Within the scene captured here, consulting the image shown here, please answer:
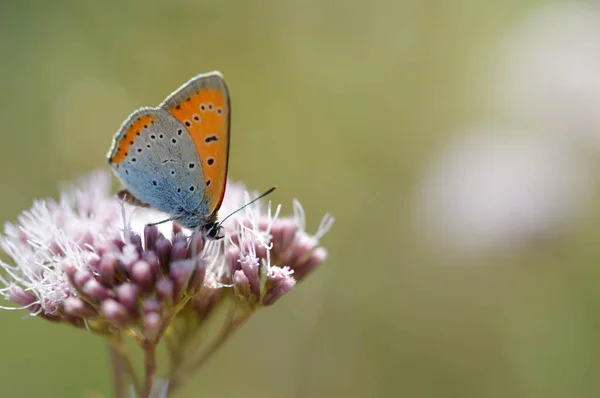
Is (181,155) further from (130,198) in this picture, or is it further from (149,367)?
(149,367)

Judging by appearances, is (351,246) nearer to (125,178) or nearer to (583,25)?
(125,178)

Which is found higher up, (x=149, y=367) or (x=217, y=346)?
(x=149, y=367)

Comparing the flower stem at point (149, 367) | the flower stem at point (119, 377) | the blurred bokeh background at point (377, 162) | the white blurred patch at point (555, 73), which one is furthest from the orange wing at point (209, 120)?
the white blurred patch at point (555, 73)

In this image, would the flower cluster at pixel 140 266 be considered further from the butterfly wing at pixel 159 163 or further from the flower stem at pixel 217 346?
the butterfly wing at pixel 159 163

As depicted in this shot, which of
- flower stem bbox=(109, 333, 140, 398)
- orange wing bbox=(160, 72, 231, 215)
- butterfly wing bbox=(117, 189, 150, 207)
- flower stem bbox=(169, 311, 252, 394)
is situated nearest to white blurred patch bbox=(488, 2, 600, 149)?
orange wing bbox=(160, 72, 231, 215)

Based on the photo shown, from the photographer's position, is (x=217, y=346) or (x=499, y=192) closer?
(x=217, y=346)

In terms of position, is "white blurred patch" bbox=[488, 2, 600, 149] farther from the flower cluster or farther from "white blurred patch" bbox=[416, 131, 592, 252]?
the flower cluster

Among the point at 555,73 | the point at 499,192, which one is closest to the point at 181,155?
Answer: the point at 499,192
